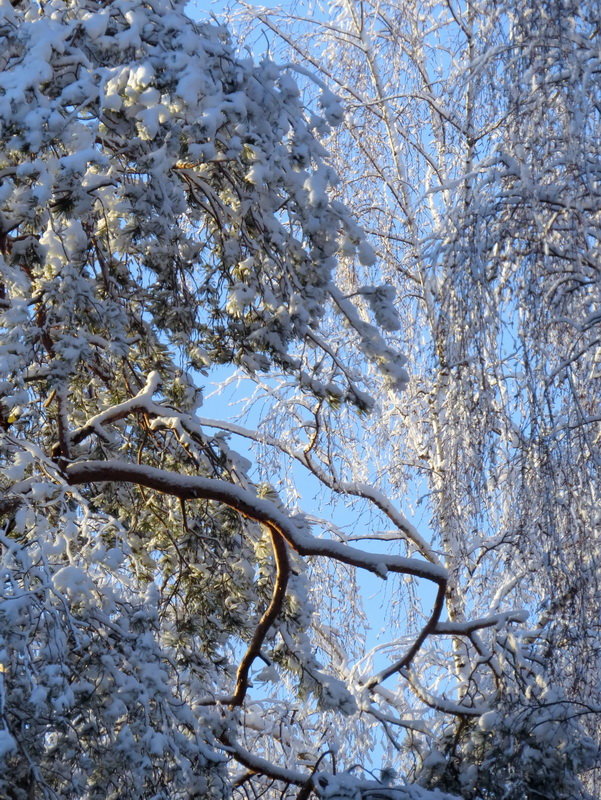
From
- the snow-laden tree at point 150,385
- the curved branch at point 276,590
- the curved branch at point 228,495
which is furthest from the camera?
the curved branch at point 276,590

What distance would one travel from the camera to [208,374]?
625cm

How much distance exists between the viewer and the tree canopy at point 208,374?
15.0 ft

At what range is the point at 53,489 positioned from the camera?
16.4 ft

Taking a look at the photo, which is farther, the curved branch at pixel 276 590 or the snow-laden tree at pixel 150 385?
the curved branch at pixel 276 590

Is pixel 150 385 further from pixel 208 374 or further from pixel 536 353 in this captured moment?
pixel 536 353

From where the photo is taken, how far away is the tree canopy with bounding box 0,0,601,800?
457 centimetres

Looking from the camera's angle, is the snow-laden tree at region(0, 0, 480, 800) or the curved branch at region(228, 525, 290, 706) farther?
the curved branch at region(228, 525, 290, 706)

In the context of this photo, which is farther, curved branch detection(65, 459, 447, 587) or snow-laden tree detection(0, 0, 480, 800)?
curved branch detection(65, 459, 447, 587)

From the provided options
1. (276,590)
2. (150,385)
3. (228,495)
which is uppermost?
(150,385)

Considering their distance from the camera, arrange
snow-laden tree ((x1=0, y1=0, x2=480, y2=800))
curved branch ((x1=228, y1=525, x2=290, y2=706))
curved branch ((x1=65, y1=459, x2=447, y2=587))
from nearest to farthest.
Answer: snow-laden tree ((x1=0, y1=0, x2=480, y2=800)), curved branch ((x1=65, y1=459, x2=447, y2=587)), curved branch ((x1=228, y1=525, x2=290, y2=706))

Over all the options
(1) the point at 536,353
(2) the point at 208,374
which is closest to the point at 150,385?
(2) the point at 208,374

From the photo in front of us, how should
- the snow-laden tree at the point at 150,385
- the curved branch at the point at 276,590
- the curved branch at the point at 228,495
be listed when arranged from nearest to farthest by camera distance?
1. the snow-laden tree at the point at 150,385
2. the curved branch at the point at 228,495
3. the curved branch at the point at 276,590

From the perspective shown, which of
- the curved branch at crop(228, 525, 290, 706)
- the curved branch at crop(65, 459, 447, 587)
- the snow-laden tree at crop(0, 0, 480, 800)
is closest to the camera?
the snow-laden tree at crop(0, 0, 480, 800)

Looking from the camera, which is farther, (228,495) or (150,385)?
(150,385)
